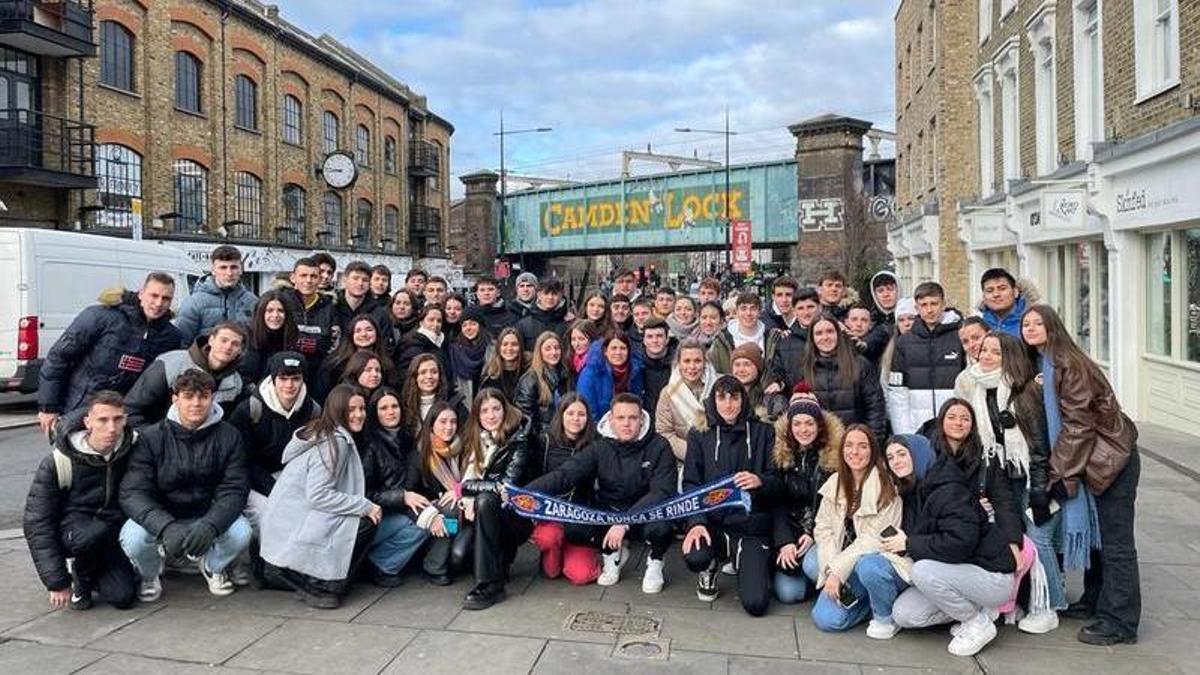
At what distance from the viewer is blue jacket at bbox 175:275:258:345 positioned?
267 inches

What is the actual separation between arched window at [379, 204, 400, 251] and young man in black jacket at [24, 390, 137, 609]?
1293 inches

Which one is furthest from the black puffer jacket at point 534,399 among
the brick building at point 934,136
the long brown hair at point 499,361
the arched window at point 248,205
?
the arched window at point 248,205

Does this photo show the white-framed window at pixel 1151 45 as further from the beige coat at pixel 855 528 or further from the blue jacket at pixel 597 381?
the beige coat at pixel 855 528

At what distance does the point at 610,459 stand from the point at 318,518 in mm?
1850

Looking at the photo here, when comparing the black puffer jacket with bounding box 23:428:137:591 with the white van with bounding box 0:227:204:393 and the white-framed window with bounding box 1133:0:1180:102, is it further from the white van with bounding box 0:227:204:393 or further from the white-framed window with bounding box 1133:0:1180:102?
the white-framed window with bounding box 1133:0:1180:102

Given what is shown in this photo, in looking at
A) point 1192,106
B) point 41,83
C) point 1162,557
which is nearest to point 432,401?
point 1162,557

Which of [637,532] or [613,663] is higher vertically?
[637,532]

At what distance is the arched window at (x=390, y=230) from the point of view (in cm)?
3732

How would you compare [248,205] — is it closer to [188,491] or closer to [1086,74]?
[1086,74]

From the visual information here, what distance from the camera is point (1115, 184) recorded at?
1124 centimetres

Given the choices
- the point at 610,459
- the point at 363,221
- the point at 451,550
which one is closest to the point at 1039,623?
the point at 610,459

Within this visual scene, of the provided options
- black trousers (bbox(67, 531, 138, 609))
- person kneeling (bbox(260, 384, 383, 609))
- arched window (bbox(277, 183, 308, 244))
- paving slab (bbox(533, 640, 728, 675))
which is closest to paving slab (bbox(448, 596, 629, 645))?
paving slab (bbox(533, 640, 728, 675))

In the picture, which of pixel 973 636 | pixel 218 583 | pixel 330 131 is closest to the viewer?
pixel 973 636

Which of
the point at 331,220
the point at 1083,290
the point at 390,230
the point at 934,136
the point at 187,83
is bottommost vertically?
the point at 1083,290
